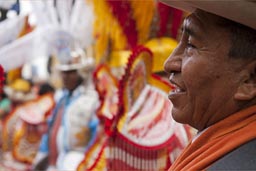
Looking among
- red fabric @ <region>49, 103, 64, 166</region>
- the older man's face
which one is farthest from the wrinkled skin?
red fabric @ <region>49, 103, 64, 166</region>

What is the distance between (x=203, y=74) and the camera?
3.61 feet

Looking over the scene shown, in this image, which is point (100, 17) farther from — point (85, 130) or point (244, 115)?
point (244, 115)

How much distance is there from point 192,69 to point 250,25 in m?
0.14

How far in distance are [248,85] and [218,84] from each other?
58mm

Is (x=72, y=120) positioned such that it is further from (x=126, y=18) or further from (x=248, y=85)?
(x=248, y=85)

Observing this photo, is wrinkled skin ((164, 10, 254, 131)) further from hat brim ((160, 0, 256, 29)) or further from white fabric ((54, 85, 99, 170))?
white fabric ((54, 85, 99, 170))

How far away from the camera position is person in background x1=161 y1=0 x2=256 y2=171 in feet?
3.37

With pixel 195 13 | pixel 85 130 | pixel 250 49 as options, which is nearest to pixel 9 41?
pixel 195 13

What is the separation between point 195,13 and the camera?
1.15 meters

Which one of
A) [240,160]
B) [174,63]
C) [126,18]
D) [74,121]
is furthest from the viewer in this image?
[74,121]

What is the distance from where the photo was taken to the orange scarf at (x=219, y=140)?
3.37ft

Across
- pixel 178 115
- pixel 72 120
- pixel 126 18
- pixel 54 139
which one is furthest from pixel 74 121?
pixel 178 115

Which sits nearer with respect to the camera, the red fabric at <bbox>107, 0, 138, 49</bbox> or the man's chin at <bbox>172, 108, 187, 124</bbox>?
the man's chin at <bbox>172, 108, 187, 124</bbox>

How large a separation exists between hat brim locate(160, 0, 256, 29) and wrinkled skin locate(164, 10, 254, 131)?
5cm
